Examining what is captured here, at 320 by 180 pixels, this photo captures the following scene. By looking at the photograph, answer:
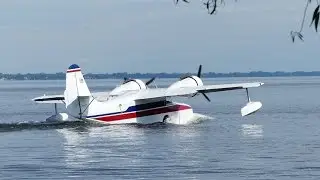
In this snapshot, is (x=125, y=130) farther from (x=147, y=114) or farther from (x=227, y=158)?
(x=227, y=158)

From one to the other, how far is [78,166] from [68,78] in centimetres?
1764

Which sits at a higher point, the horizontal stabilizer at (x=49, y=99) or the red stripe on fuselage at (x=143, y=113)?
the horizontal stabilizer at (x=49, y=99)

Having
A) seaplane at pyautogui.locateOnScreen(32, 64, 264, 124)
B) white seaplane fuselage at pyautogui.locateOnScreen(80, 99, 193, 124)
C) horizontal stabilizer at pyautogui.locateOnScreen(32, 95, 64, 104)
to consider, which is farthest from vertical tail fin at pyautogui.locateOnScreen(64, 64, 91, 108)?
horizontal stabilizer at pyautogui.locateOnScreen(32, 95, 64, 104)

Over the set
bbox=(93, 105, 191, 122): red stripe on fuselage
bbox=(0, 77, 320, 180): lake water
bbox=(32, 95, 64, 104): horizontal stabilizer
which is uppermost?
bbox=(32, 95, 64, 104): horizontal stabilizer

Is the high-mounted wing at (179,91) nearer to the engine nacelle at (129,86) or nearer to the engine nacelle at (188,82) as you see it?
the engine nacelle at (188,82)

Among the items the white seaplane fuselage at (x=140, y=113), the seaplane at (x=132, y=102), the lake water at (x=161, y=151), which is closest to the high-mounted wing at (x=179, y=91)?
the seaplane at (x=132, y=102)

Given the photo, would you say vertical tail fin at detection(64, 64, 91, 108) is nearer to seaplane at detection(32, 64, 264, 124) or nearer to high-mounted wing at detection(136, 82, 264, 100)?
seaplane at detection(32, 64, 264, 124)

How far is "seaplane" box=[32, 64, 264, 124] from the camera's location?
136ft

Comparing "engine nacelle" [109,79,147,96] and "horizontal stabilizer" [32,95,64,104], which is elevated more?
"engine nacelle" [109,79,147,96]

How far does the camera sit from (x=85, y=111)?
136 feet

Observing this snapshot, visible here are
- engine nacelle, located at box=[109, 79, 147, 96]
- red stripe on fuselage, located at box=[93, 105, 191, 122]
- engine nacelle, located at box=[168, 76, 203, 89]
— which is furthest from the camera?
engine nacelle, located at box=[109, 79, 147, 96]

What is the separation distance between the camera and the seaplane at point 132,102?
41.6m

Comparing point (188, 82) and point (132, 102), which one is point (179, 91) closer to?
point (188, 82)

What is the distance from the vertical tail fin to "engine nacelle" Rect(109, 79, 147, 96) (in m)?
3.38
